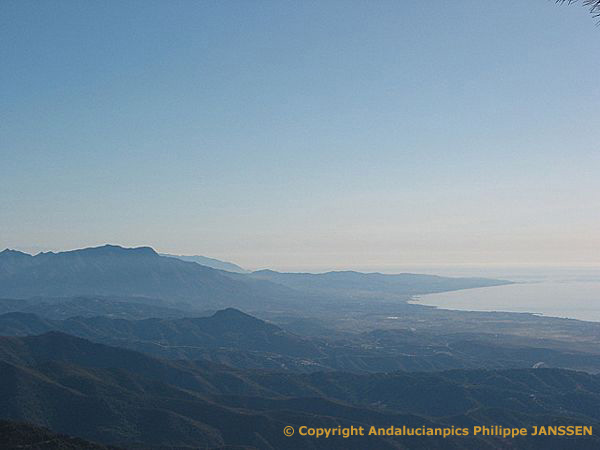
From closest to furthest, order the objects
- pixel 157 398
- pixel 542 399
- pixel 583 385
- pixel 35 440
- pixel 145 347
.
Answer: pixel 35 440 → pixel 157 398 → pixel 542 399 → pixel 583 385 → pixel 145 347

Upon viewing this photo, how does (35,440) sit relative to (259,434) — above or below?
above

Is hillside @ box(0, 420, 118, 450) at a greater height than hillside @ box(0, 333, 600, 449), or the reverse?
hillside @ box(0, 420, 118, 450)

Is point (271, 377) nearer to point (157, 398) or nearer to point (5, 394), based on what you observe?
point (157, 398)

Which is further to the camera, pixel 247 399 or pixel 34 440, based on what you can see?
pixel 247 399

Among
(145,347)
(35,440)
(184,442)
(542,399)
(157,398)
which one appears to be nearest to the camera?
(35,440)

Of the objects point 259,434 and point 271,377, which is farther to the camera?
point 271,377

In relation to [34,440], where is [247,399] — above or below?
below

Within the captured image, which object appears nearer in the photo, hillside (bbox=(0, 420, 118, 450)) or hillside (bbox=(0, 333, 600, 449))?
hillside (bbox=(0, 420, 118, 450))

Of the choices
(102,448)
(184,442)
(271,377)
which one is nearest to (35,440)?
(102,448)

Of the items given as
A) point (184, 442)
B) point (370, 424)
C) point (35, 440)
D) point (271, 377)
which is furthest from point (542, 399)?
point (35, 440)

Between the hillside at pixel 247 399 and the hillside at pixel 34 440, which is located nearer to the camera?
the hillside at pixel 34 440

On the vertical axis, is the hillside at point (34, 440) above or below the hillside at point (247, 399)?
above
